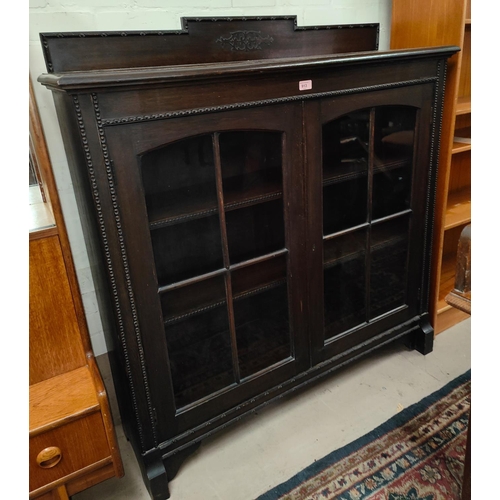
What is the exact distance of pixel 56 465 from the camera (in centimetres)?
115

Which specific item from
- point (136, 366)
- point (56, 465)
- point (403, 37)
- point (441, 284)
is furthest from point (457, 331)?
point (56, 465)

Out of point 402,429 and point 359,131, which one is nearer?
point 359,131

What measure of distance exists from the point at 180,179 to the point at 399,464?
1.17 m

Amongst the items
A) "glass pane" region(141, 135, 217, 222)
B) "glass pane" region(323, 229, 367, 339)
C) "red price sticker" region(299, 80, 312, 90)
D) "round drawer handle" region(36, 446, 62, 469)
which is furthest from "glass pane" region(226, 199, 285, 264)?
"round drawer handle" region(36, 446, 62, 469)

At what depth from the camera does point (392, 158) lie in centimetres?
159

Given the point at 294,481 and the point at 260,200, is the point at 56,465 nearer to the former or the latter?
the point at 294,481

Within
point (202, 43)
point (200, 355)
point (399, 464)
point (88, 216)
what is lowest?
point (399, 464)

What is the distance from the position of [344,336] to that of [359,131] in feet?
2.49

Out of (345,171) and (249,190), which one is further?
(345,171)

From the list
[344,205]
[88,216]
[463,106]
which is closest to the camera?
[88,216]

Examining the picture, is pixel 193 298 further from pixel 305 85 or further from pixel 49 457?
pixel 305 85

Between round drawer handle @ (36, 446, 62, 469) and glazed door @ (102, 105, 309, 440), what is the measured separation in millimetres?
291

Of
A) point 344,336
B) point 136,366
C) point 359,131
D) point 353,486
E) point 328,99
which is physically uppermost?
point 328,99

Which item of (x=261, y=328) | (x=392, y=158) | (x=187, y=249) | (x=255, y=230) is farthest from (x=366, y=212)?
(x=187, y=249)
